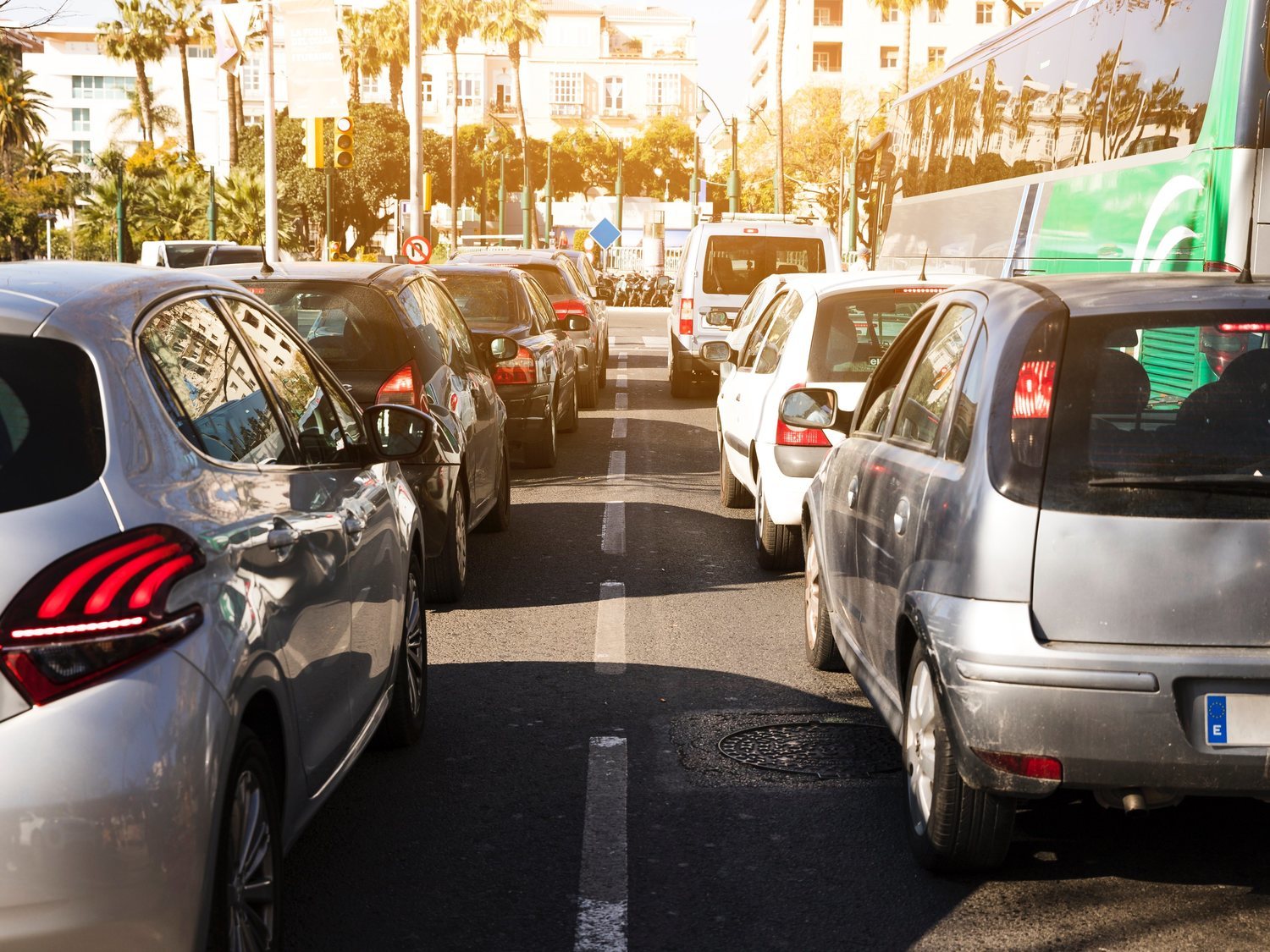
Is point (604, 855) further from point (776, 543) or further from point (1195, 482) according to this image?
point (776, 543)

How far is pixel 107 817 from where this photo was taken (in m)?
2.73

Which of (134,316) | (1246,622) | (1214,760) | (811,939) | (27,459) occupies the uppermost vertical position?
(134,316)

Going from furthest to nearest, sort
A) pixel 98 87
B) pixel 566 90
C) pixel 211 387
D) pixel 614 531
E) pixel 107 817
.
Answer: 1. pixel 566 90
2. pixel 98 87
3. pixel 614 531
4. pixel 211 387
5. pixel 107 817

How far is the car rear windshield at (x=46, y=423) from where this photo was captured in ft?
9.65

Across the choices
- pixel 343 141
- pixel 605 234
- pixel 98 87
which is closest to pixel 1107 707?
pixel 343 141

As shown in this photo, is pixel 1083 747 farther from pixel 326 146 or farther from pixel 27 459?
pixel 326 146

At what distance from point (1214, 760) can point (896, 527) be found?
1.21 metres

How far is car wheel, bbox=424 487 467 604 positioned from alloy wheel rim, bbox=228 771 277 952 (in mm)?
4509

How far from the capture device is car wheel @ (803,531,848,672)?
6.61 meters

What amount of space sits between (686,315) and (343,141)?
22.4ft

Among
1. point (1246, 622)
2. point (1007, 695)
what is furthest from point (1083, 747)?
point (1246, 622)

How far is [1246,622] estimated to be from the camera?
→ 3.86 meters

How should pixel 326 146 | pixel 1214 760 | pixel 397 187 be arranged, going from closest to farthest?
pixel 1214 760
pixel 326 146
pixel 397 187

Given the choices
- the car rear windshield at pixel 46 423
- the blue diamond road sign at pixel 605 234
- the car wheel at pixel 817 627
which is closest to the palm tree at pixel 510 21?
the blue diamond road sign at pixel 605 234
